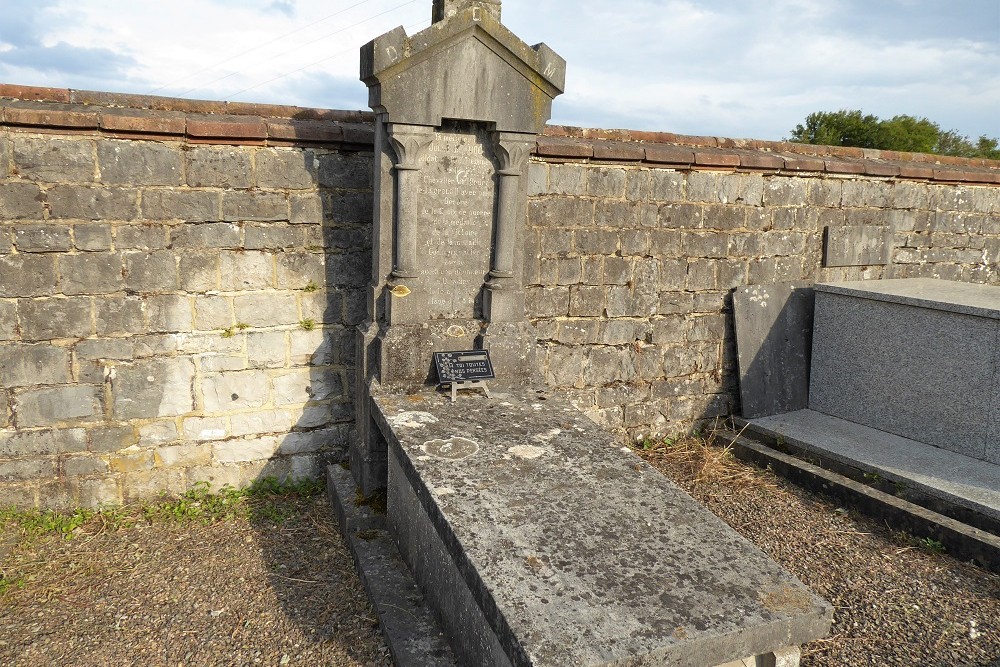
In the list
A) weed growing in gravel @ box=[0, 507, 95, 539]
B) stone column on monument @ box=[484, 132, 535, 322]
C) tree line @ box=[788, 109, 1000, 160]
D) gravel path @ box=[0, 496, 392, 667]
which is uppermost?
tree line @ box=[788, 109, 1000, 160]

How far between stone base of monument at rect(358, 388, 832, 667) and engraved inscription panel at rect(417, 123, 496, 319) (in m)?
0.89

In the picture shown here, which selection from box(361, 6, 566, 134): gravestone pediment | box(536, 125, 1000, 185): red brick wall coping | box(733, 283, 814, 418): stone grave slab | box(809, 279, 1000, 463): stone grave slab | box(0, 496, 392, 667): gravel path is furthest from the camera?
box(733, 283, 814, 418): stone grave slab

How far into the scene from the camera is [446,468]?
10.3 feet

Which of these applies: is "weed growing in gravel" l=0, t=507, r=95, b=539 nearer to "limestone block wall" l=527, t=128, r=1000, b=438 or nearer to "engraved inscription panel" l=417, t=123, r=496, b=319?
"engraved inscription panel" l=417, t=123, r=496, b=319

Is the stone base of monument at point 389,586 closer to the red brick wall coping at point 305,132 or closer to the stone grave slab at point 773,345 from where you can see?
the red brick wall coping at point 305,132

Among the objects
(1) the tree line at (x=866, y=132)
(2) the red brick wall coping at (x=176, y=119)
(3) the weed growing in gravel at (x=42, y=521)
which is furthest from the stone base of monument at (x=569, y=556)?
(1) the tree line at (x=866, y=132)

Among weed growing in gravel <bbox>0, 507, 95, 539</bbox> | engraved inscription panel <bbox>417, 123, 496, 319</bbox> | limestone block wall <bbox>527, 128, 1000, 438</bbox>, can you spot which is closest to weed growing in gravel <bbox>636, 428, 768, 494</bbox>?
limestone block wall <bbox>527, 128, 1000, 438</bbox>

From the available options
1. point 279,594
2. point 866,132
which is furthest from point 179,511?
point 866,132

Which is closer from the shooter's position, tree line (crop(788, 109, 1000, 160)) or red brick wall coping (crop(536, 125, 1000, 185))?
red brick wall coping (crop(536, 125, 1000, 185))

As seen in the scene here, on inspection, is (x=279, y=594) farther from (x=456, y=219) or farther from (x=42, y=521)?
(x=456, y=219)

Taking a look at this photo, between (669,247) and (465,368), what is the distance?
2278 mm

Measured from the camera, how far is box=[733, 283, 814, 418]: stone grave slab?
19.3 ft

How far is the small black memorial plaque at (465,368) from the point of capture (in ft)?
13.4

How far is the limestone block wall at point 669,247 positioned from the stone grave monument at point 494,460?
81cm
